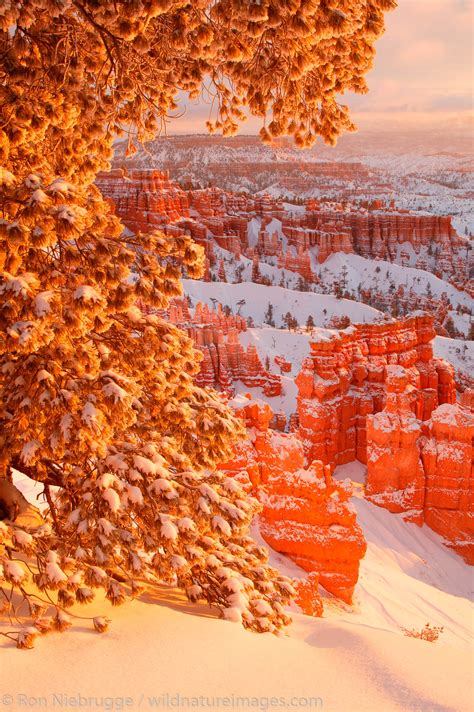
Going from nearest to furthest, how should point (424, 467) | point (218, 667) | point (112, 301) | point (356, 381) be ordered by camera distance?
point (218, 667), point (112, 301), point (424, 467), point (356, 381)

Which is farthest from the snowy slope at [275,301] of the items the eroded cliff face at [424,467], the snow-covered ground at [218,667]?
the snow-covered ground at [218,667]

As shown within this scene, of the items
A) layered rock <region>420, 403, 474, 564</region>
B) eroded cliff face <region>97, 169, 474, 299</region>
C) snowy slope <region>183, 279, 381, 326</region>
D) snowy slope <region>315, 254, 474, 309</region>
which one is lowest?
layered rock <region>420, 403, 474, 564</region>

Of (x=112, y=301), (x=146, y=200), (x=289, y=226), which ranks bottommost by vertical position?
(x=112, y=301)

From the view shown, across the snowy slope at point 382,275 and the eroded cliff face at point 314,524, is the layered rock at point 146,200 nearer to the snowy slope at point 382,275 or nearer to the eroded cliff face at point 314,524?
the snowy slope at point 382,275

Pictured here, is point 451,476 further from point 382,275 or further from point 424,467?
point 382,275

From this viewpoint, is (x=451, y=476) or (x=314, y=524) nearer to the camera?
(x=314, y=524)

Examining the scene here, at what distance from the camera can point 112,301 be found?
359 centimetres

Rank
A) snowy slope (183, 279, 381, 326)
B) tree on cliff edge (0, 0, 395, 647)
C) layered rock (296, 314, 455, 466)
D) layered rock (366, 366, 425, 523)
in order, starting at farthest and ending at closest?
snowy slope (183, 279, 381, 326)
layered rock (296, 314, 455, 466)
layered rock (366, 366, 425, 523)
tree on cliff edge (0, 0, 395, 647)

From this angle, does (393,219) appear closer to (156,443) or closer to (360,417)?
(360,417)

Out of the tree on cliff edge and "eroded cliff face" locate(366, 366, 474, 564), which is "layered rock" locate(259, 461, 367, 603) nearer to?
"eroded cliff face" locate(366, 366, 474, 564)

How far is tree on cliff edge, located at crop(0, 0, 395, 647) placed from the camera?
3197 mm

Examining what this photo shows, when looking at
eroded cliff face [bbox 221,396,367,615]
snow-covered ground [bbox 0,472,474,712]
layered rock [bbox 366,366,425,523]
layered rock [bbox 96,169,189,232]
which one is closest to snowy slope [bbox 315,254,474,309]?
layered rock [bbox 96,169,189,232]

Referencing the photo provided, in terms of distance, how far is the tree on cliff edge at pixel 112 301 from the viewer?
3197 millimetres

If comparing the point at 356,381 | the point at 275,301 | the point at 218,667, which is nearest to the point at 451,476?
the point at 356,381
